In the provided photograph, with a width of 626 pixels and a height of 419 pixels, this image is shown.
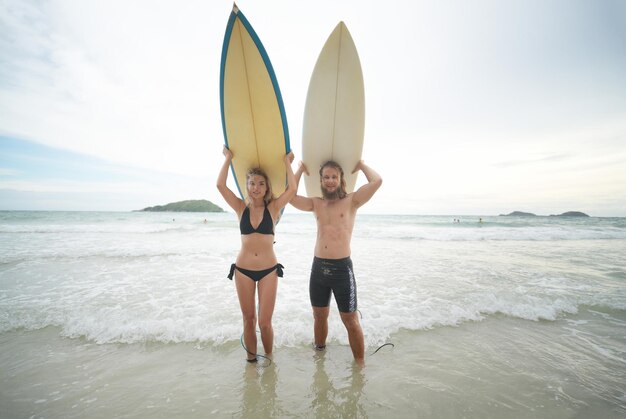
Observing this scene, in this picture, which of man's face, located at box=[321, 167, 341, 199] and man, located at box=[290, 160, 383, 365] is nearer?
man, located at box=[290, 160, 383, 365]

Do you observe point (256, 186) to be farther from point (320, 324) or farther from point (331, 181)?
point (320, 324)

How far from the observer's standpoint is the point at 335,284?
2.75m

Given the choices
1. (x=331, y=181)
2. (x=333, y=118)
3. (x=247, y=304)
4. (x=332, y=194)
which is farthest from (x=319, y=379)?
(x=333, y=118)

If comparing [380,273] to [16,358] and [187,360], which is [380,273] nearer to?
[187,360]

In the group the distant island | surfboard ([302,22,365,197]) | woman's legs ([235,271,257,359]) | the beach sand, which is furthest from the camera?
the distant island

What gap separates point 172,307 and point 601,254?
14.4m

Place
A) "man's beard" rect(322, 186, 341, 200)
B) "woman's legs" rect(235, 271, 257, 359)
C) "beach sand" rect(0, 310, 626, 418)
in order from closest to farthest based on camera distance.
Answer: "beach sand" rect(0, 310, 626, 418) < "woman's legs" rect(235, 271, 257, 359) < "man's beard" rect(322, 186, 341, 200)

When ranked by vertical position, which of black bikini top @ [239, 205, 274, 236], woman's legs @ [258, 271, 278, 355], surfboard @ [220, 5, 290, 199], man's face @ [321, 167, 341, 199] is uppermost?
surfboard @ [220, 5, 290, 199]

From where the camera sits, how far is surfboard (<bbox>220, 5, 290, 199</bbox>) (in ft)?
11.7

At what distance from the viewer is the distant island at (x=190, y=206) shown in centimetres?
6138

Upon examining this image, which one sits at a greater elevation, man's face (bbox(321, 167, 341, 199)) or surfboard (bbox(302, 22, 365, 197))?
surfboard (bbox(302, 22, 365, 197))

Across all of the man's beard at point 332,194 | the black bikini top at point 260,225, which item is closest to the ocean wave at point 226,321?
the black bikini top at point 260,225

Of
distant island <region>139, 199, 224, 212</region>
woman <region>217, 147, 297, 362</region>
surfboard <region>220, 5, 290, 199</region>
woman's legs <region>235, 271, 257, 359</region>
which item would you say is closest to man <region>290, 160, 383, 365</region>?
woman <region>217, 147, 297, 362</region>

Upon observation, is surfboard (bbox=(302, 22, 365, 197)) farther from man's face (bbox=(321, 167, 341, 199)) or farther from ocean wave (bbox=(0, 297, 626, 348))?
ocean wave (bbox=(0, 297, 626, 348))
